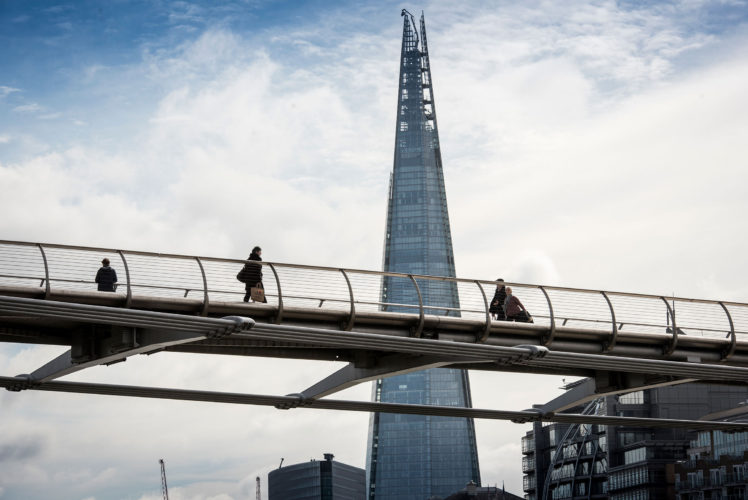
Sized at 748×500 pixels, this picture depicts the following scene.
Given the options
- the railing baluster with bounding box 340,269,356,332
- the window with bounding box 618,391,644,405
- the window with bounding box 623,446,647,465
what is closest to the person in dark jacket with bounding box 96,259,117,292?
the railing baluster with bounding box 340,269,356,332

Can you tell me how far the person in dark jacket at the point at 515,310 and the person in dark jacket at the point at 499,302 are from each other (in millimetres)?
199

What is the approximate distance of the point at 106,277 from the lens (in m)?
29.1

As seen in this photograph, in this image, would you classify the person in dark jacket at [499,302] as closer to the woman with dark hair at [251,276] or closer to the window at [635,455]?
the woman with dark hair at [251,276]

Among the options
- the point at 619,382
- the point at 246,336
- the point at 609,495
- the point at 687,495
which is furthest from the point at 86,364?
the point at 609,495

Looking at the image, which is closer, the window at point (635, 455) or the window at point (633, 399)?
the window at point (635, 455)

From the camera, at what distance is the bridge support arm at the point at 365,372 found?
31703 mm

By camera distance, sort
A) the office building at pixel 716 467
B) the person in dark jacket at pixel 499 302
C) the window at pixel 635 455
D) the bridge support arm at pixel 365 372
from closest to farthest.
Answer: the bridge support arm at pixel 365 372, the person in dark jacket at pixel 499 302, the office building at pixel 716 467, the window at pixel 635 455

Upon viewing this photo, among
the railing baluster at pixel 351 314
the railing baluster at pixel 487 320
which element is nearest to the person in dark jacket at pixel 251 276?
the railing baluster at pixel 351 314

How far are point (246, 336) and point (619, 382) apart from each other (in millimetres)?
13354

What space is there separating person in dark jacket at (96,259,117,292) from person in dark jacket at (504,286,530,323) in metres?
10.9

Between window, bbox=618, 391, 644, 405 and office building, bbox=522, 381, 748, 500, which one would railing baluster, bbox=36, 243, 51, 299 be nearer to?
office building, bbox=522, 381, 748, 500

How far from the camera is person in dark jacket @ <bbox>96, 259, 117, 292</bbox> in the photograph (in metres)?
28.8

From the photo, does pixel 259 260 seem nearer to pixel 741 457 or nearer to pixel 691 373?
pixel 691 373

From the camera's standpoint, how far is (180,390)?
28953 millimetres
